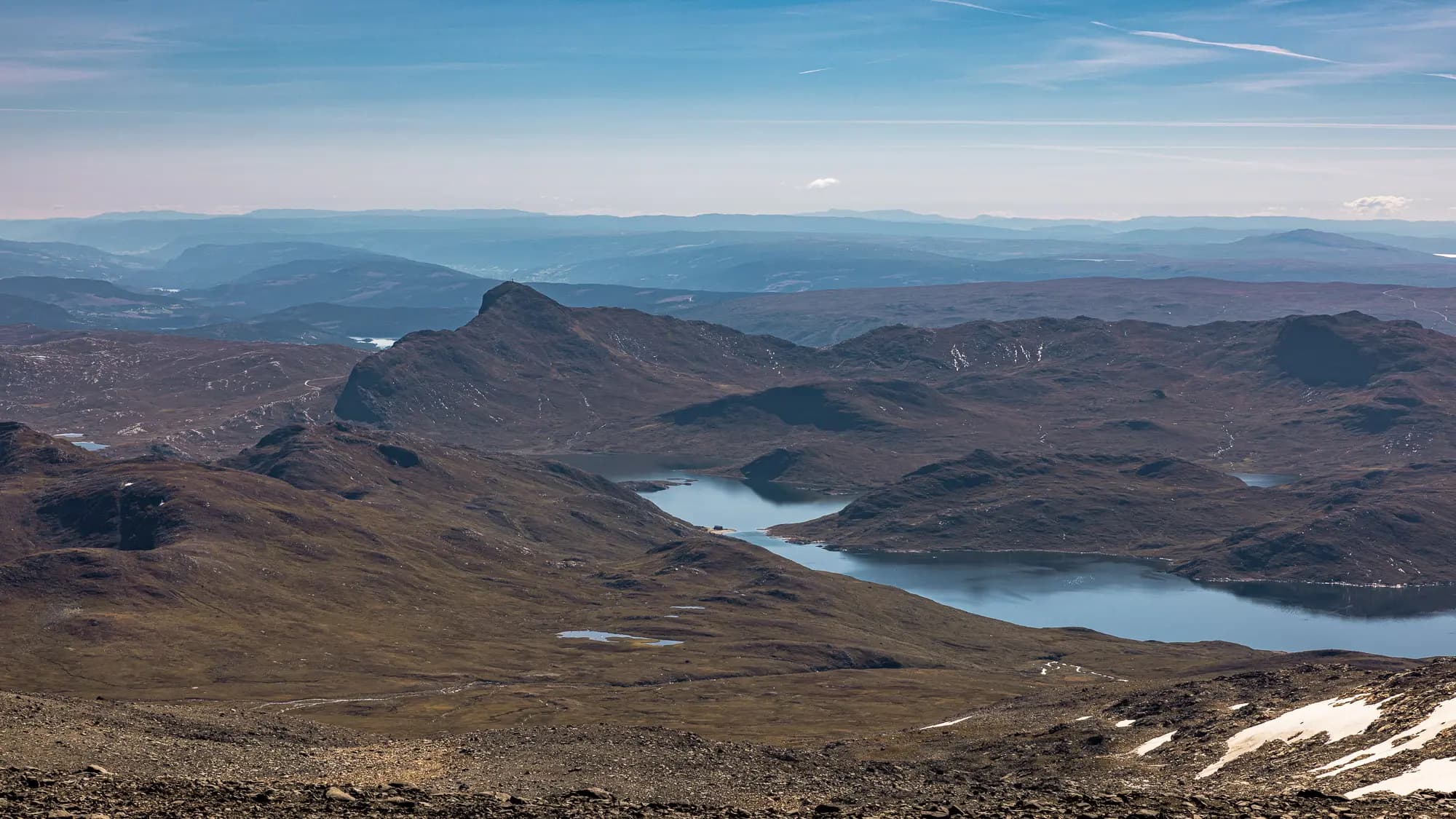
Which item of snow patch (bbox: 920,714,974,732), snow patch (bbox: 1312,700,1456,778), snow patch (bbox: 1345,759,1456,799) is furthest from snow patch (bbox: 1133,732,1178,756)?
snow patch (bbox: 920,714,974,732)

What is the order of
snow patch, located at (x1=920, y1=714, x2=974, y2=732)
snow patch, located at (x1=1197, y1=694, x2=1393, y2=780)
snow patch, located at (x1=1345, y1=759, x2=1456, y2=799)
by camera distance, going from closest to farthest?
snow patch, located at (x1=1345, y1=759, x2=1456, y2=799)
snow patch, located at (x1=1197, y1=694, x2=1393, y2=780)
snow patch, located at (x1=920, y1=714, x2=974, y2=732)

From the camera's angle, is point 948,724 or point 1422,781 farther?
point 948,724

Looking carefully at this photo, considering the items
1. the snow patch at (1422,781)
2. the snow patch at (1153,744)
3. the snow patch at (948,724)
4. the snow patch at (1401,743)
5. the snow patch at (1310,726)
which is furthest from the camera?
the snow patch at (948,724)

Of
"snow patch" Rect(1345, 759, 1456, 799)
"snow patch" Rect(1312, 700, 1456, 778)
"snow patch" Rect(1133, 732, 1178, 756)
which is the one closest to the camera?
"snow patch" Rect(1345, 759, 1456, 799)

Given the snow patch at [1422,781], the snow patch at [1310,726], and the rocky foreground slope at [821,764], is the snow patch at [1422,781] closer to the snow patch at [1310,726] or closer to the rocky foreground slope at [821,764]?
the rocky foreground slope at [821,764]

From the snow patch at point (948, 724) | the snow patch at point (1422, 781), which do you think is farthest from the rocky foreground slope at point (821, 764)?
the snow patch at point (948, 724)

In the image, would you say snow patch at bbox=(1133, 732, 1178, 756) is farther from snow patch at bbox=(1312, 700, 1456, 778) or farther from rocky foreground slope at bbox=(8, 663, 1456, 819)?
snow patch at bbox=(1312, 700, 1456, 778)

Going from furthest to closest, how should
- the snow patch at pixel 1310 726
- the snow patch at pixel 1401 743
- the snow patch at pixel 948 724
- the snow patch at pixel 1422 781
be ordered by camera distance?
the snow patch at pixel 948 724, the snow patch at pixel 1310 726, the snow patch at pixel 1401 743, the snow patch at pixel 1422 781

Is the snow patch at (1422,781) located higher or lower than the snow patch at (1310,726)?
higher

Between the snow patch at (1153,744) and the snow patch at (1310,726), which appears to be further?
the snow patch at (1153,744)

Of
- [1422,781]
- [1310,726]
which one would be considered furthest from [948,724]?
[1422,781]

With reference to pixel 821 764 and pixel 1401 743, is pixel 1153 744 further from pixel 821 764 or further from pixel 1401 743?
pixel 821 764

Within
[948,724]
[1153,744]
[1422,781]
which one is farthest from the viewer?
[948,724]
